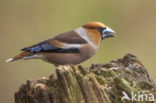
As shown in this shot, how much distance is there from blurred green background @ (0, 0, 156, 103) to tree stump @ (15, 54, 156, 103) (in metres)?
6.11

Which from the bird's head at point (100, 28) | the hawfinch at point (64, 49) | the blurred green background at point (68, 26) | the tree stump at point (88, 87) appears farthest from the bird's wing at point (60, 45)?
the blurred green background at point (68, 26)

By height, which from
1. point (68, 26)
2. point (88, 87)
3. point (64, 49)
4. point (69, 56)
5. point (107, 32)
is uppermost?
point (68, 26)

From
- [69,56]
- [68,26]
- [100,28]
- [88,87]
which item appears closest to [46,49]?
[69,56]

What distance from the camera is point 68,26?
14.8 metres

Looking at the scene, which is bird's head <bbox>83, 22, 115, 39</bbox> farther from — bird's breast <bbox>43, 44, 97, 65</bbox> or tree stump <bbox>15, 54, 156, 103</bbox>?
tree stump <bbox>15, 54, 156, 103</bbox>

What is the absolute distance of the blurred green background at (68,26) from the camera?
1345 cm

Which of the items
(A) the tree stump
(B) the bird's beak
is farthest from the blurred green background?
(A) the tree stump

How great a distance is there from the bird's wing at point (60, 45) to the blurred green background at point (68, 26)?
4.54 m

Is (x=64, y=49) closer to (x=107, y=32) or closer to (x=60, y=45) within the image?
(x=60, y=45)

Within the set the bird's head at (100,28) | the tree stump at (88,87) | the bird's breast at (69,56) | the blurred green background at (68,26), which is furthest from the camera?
the blurred green background at (68,26)

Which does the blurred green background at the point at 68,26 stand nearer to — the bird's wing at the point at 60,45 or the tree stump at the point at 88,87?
the bird's wing at the point at 60,45

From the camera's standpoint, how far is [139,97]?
6605mm

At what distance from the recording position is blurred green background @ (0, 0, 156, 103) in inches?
530

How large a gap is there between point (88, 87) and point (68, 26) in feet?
27.9
